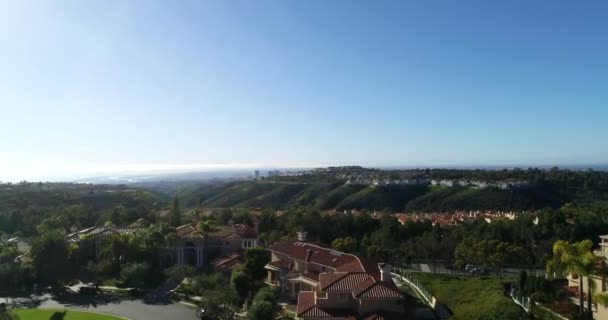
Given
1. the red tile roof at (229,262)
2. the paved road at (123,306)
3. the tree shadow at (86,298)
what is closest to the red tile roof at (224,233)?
the red tile roof at (229,262)

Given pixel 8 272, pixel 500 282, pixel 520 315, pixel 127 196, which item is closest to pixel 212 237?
pixel 8 272

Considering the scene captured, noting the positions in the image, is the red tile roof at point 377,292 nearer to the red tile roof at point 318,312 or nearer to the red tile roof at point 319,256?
the red tile roof at point 318,312

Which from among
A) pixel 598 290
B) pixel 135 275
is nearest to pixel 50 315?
pixel 135 275

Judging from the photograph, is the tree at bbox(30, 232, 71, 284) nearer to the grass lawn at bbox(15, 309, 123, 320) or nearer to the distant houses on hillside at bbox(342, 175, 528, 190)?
the grass lawn at bbox(15, 309, 123, 320)

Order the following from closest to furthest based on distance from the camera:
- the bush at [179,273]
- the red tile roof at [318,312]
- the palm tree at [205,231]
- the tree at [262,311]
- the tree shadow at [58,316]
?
the red tile roof at [318,312] → the tree at [262,311] → the tree shadow at [58,316] → the bush at [179,273] → the palm tree at [205,231]

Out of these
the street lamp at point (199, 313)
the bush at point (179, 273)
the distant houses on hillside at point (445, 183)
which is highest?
the distant houses on hillside at point (445, 183)

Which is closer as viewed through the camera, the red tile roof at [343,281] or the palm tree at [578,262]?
the palm tree at [578,262]

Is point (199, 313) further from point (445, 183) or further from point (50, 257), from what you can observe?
point (445, 183)
